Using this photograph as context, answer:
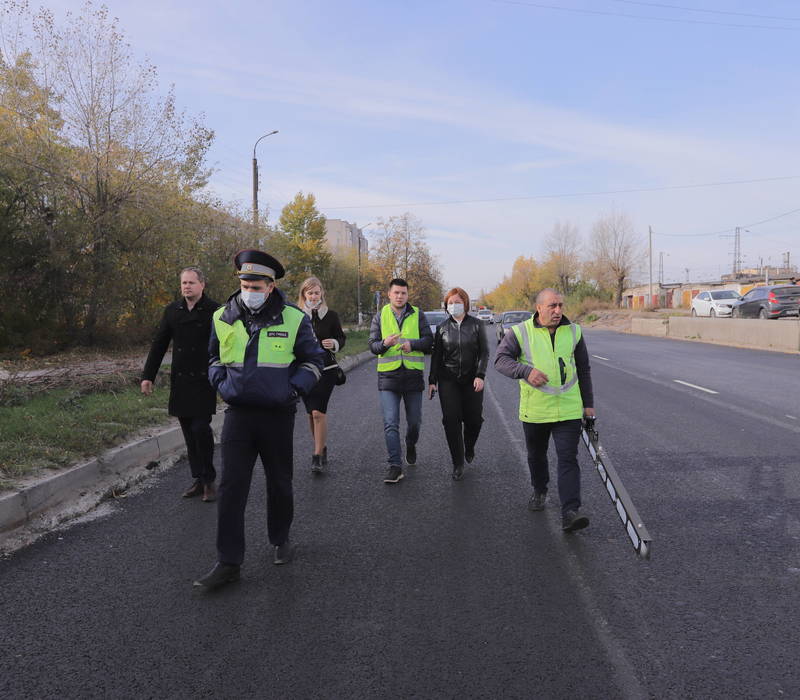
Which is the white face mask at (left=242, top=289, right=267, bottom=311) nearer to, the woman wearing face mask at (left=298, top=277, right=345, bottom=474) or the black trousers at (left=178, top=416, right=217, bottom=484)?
the black trousers at (left=178, top=416, right=217, bottom=484)

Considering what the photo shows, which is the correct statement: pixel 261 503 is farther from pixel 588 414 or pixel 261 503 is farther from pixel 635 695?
pixel 635 695

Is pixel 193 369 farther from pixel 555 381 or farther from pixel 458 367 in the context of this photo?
pixel 555 381

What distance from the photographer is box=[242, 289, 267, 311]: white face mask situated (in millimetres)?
3961

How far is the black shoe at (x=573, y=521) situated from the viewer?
466cm

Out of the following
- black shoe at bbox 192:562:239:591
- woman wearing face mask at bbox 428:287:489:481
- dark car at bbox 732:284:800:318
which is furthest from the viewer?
dark car at bbox 732:284:800:318

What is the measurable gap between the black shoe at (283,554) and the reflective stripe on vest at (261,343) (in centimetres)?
118

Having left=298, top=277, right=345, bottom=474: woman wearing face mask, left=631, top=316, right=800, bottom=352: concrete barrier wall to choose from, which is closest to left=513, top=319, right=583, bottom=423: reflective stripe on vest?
left=298, top=277, right=345, bottom=474: woman wearing face mask

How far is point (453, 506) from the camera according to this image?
553cm

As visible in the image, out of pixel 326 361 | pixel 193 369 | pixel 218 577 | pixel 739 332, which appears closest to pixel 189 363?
pixel 193 369

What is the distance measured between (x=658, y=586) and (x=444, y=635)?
1369 mm

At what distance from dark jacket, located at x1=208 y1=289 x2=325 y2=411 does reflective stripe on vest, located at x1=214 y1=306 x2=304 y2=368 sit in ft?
0.07

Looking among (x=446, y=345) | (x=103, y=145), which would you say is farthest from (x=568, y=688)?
(x=103, y=145)

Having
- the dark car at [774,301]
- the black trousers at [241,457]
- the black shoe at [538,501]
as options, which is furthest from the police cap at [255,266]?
the dark car at [774,301]

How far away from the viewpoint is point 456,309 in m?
6.40
